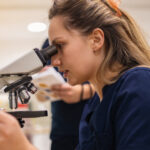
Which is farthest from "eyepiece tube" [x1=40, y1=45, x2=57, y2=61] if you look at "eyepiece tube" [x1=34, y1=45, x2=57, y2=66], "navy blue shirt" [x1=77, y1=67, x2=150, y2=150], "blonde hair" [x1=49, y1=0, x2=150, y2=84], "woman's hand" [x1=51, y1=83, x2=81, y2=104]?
"woman's hand" [x1=51, y1=83, x2=81, y2=104]

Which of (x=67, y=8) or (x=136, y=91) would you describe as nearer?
(x=136, y=91)


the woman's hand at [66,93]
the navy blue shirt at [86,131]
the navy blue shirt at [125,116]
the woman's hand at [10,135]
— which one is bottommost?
the woman's hand at [66,93]

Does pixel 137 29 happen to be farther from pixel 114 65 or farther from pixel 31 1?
pixel 31 1

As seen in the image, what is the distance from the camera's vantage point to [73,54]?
0.97m

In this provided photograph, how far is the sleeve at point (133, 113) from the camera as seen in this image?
70cm

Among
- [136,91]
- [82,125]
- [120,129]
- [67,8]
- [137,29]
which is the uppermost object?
Answer: [67,8]

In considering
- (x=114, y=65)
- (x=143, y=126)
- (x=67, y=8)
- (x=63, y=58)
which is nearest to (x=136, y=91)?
(x=143, y=126)

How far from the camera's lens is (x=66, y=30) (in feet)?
3.24

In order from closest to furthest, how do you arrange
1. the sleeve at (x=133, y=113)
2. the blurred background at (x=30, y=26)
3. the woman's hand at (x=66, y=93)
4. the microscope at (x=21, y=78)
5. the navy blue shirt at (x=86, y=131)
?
the sleeve at (x=133, y=113)
the microscope at (x=21, y=78)
the navy blue shirt at (x=86, y=131)
the woman's hand at (x=66, y=93)
the blurred background at (x=30, y=26)

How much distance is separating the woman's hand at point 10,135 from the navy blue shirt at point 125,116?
11.9 inches

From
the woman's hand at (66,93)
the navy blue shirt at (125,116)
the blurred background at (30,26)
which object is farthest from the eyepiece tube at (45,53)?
the blurred background at (30,26)

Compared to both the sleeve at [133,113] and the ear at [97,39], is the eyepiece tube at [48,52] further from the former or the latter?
the sleeve at [133,113]

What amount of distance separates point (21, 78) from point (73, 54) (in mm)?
242

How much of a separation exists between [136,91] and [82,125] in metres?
0.37
